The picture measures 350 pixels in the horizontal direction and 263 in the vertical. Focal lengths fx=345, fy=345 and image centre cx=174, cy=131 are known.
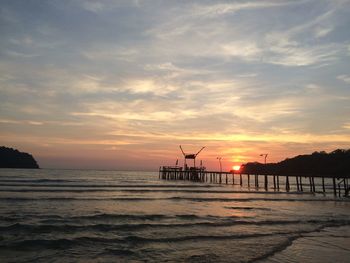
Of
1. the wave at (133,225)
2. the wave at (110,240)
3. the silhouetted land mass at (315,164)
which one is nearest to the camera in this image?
the wave at (110,240)

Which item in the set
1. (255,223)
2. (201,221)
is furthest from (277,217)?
(201,221)

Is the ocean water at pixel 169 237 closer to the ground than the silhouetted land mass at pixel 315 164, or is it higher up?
closer to the ground

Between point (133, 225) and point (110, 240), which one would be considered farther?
point (133, 225)

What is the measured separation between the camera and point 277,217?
1930 centimetres

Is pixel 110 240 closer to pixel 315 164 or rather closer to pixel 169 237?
pixel 169 237

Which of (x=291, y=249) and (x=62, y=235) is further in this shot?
(x=62, y=235)

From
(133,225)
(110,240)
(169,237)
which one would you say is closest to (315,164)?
(133,225)

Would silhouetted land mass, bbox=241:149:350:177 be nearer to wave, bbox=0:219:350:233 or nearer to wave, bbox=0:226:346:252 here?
wave, bbox=0:219:350:233

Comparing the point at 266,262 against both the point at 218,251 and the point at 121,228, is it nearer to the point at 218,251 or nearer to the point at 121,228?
the point at 218,251

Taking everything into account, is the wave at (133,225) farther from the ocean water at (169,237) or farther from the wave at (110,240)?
the wave at (110,240)

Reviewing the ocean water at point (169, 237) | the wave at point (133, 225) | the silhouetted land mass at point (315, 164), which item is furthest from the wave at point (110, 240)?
the silhouetted land mass at point (315, 164)

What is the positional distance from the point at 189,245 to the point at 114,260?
290 centimetres

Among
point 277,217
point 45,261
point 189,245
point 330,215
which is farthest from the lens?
point 330,215

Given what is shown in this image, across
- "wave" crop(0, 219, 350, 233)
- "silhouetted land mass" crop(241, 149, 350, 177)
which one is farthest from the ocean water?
"silhouetted land mass" crop(241, 149, 350, 177)
